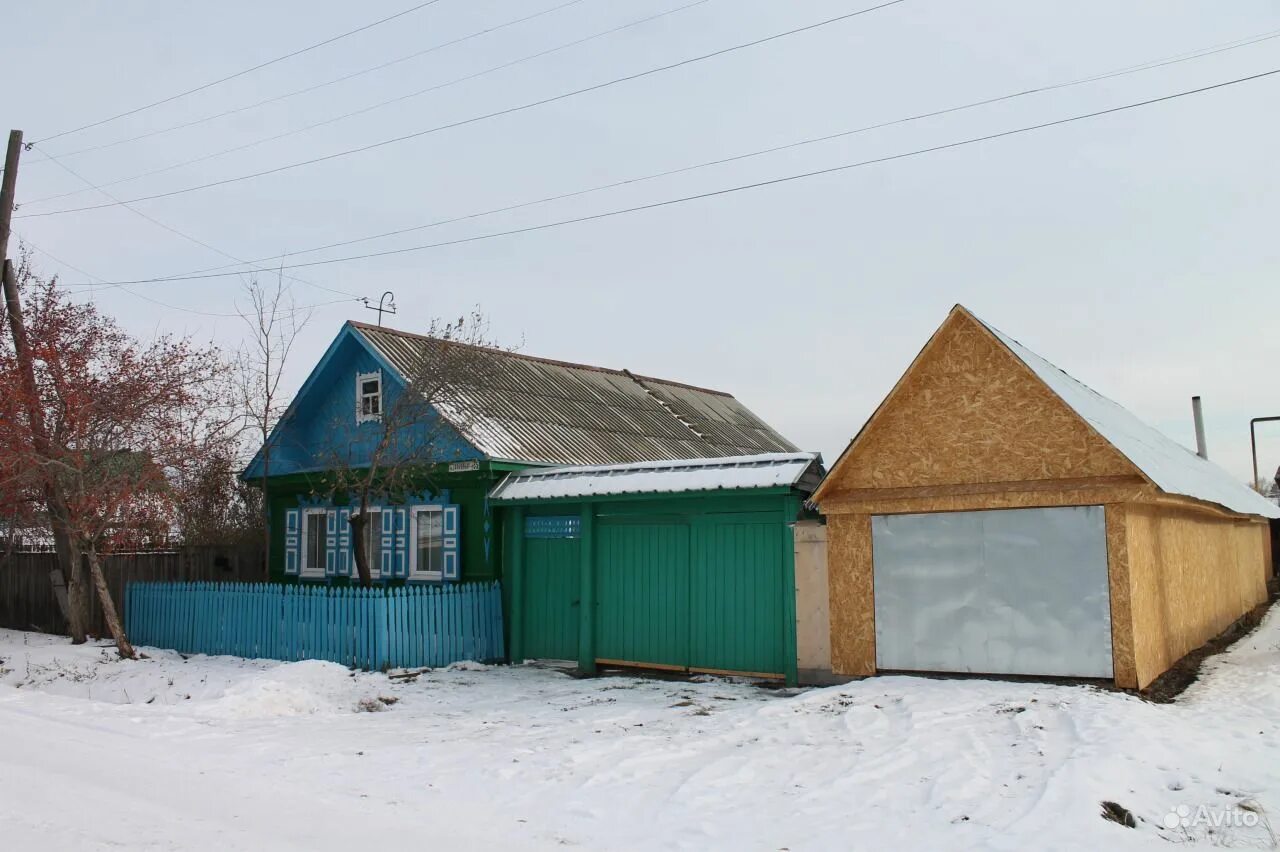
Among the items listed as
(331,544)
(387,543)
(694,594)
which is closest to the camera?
(694,594)

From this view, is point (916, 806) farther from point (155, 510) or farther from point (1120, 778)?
point (155, 510)

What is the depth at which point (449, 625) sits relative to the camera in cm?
1523

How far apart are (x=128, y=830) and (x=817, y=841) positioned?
174 inches

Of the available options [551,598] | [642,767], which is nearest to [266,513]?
[551,598]

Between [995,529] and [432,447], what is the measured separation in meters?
9.46

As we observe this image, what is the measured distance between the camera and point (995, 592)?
1138cm

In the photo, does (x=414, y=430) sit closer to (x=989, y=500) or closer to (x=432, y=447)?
(x=432, y=447)

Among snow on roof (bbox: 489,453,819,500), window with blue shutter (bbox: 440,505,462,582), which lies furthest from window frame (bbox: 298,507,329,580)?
snow on roof (bbox: 489,453,819,500)

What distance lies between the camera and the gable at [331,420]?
18359 mm

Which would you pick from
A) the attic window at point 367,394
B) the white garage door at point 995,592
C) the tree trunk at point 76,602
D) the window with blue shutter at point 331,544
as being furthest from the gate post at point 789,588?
the tree trunk at point 76,602

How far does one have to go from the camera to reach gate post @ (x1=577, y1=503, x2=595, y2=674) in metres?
14.5

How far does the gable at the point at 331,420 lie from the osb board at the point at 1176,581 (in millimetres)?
11309

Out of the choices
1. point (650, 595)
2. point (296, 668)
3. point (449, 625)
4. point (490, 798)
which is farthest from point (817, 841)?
point (449, 625)

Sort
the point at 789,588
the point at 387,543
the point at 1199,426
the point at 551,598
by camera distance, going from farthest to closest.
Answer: the point at 1199,426 → the point at 387,543 → the point at 551,598 → the point at 789,588
